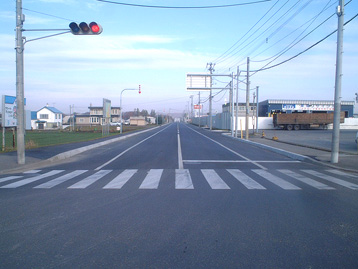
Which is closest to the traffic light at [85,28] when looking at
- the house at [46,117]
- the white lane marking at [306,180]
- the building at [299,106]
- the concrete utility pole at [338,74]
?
the white lane marking at [306,180]

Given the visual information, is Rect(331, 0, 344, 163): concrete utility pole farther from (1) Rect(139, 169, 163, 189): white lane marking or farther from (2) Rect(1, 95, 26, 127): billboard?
(2) Rect(1, 95, 26, 127): billboard

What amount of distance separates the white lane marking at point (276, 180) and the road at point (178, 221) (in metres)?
0.08

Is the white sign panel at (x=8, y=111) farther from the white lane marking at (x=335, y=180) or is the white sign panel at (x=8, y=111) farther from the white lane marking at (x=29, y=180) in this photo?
the white lane marking at (x=335, y=180)

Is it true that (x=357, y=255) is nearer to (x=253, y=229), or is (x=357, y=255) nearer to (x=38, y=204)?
(x=253, y=229)

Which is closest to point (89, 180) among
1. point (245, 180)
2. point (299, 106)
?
point (245, 180)

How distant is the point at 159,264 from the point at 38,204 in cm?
446

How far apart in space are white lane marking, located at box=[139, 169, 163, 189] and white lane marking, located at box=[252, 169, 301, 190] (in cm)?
393

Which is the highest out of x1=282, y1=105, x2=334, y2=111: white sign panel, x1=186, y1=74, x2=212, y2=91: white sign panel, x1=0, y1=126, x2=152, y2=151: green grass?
x1=186, y1=74, x2=212, y2=91: white sign panel

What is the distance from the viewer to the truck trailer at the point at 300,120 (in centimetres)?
5384

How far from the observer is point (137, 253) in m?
4.84

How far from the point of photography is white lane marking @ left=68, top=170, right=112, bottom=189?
32.2 feet

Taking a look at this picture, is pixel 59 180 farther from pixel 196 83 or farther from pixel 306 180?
pixel 196 83

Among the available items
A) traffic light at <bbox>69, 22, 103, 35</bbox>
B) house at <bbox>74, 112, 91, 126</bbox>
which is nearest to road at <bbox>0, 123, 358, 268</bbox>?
traffic light at <bbox>69, 22, 103, 35</bbox>

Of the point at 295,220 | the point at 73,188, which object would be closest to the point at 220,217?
the point at 295,220
